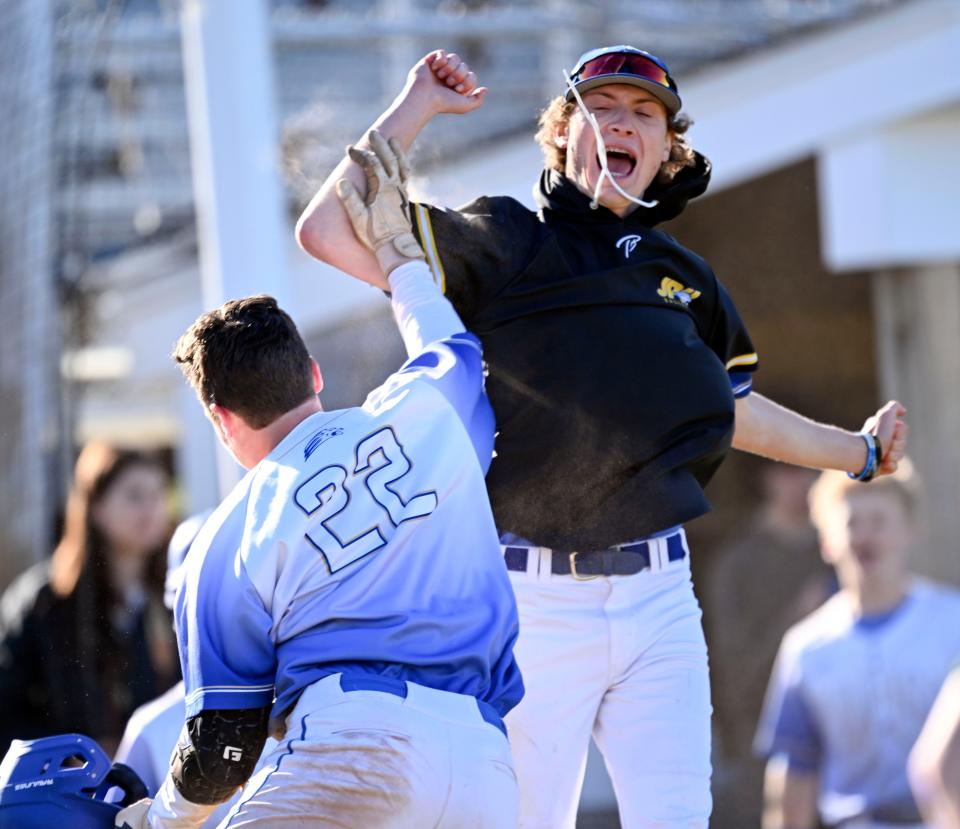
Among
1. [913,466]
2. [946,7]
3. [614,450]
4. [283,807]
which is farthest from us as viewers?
[913,466]

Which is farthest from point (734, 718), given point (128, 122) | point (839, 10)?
point (128, 122)

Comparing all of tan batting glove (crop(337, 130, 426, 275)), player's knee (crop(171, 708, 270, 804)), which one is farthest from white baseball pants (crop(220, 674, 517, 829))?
tan batting glove (crop(337, 130, 426, 275))

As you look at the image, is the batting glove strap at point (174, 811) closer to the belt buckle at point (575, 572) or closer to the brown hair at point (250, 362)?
the brown hair at point (250, 362)

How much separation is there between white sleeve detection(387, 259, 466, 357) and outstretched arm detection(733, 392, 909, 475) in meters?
0.81

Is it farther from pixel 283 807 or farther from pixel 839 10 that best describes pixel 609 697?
pixel 839 10

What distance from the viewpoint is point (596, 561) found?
3.35 meters

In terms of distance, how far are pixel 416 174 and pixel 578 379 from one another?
340 cm

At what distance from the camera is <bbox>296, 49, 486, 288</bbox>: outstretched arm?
3.32m

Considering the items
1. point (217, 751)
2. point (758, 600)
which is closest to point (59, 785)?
point (217, 751)

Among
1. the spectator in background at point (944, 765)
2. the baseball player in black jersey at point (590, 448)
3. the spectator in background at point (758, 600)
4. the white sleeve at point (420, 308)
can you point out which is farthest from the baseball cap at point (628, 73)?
the spectator in background at point (758, 600)

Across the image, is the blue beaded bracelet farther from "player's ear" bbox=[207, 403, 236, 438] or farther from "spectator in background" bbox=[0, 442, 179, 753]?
"spectator in background" bbox=[0, 442, 179, 753]

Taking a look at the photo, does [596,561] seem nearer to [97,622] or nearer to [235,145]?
[97,622]

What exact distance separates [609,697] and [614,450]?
491mm

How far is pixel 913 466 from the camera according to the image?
7.88m
